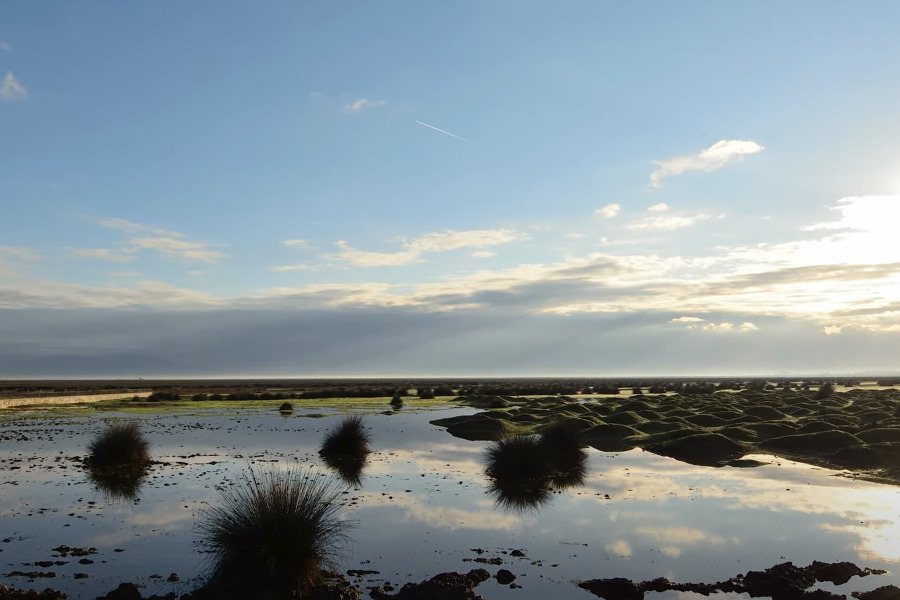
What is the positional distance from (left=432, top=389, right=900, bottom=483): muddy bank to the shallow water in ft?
13.5

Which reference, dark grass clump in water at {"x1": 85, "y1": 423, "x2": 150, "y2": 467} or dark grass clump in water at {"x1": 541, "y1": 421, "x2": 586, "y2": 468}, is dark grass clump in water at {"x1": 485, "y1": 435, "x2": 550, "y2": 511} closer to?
dark grass clump in water at {"x1": 541, "y1": 421, "x2": 586, "y2": 468}

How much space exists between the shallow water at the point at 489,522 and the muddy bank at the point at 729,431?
4.12 meters

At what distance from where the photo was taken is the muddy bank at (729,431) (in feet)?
133

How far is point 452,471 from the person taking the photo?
3525 cm

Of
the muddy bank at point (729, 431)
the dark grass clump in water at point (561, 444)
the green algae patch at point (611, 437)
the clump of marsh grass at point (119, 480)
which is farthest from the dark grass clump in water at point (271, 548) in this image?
the green algae patch at point (611, 437)

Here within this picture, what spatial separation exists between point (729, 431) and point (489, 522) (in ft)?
107

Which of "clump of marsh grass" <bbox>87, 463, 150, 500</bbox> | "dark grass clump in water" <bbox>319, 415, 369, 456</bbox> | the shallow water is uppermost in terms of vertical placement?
"dark grass clump in water" <bbox>319, 415, 369, 456</bbox>

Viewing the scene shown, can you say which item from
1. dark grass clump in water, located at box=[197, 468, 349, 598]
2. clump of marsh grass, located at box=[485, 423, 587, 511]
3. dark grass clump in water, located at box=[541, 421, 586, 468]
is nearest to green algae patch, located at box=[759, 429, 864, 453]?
dark grass clump in water, located at box=[541, 421, 586, 468]

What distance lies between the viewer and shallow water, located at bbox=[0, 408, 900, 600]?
17.8 meters

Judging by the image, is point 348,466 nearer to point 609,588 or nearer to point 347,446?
point 347,446

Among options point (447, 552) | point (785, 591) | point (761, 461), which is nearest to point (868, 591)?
point (785, 591)

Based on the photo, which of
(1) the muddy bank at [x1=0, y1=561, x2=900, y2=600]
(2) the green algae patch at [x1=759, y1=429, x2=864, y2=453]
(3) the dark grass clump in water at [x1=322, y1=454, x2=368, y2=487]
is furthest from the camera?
(2) the green algae patch at [x1=759, y1=429, x2=864, y2=453]

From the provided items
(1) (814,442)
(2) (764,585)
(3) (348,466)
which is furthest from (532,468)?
(1) (814,442)

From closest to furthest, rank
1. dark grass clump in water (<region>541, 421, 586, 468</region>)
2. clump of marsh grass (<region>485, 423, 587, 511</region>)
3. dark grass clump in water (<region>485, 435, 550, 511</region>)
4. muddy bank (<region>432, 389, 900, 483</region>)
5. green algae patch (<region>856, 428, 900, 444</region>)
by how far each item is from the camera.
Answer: clump of marsh grass (<region>485, 423, 587, 511</region>)
dark grass clump in water (<region>485, 435, 550, 511</region>)
dark grass clump in water (<region>541, 421, 586, 468</region>)
muddy bank (<region>432, 389, 900, 483</region>)
green algae patch (<region>856, 428, 900, 444</region>)
